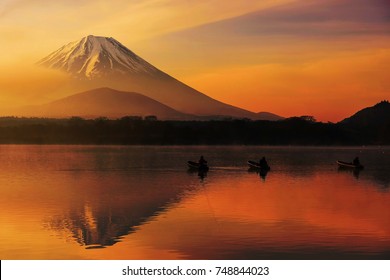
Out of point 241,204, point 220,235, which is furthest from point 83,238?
point 241,204

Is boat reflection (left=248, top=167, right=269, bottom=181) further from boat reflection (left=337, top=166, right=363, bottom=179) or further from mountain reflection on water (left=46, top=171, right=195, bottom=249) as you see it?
mountain reflection on water (left=46, top=171, right=195, bottom=249)

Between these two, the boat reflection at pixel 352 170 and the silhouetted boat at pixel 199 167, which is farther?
the boat reflection at pixel 352 170

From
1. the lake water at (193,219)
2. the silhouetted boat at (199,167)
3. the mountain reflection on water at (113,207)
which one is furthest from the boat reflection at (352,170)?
→ the mountain reflection on water at (113,207)

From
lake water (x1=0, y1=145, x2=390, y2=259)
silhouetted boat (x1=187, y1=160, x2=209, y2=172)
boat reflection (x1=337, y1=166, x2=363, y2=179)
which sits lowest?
lake water (x1=0, y1=145, x2=390, y2=259)

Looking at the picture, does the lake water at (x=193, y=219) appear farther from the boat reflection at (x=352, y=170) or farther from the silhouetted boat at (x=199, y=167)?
the boat reflection at (x=352, y=170)

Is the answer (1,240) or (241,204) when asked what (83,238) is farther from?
(241,204)

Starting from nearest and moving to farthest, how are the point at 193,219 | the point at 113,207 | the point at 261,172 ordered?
the point at 193,219 < the point at 113,207 < the point at 261,172

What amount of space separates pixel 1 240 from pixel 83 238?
10.2 ft

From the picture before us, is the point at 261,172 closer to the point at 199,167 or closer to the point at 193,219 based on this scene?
the point at 199,167

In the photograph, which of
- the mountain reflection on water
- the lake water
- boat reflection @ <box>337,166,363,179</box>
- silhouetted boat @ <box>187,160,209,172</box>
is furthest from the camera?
boat reflection @ <box>337,166,363,179</box>

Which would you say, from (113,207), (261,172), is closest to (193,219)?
(113,207)

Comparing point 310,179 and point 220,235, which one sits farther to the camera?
point 310,179

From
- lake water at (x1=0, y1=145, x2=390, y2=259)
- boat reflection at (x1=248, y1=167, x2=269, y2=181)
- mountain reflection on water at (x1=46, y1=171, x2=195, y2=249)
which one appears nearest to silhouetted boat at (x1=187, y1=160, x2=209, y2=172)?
boat reflection at (x1=248, y1=167, x2=269, y2=181)

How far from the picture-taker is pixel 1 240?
2667 centimetres
